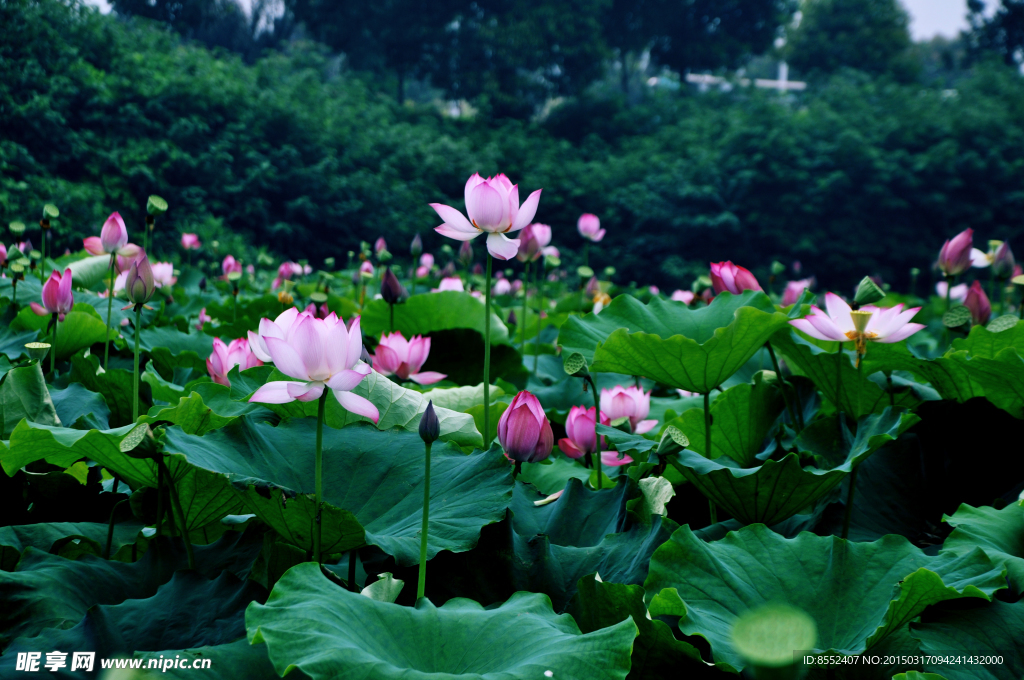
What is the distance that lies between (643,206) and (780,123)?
329 centimetres

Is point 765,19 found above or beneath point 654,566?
above

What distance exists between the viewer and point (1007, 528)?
2.46ft

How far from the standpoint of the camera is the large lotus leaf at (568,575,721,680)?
526mm

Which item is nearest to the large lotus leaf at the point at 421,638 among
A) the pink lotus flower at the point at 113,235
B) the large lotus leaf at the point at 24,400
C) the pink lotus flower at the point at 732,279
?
the large lotus leaf at the point at 24,400

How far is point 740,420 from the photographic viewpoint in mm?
1000

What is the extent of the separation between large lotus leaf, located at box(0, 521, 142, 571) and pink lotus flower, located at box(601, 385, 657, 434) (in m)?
0.65

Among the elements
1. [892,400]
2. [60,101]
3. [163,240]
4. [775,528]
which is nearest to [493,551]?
[775,528]

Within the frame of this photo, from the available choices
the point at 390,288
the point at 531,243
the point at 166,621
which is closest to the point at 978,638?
the point at 166,621

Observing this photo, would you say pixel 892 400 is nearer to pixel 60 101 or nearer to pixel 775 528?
pixel 775 528

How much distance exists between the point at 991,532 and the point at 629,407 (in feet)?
1.61

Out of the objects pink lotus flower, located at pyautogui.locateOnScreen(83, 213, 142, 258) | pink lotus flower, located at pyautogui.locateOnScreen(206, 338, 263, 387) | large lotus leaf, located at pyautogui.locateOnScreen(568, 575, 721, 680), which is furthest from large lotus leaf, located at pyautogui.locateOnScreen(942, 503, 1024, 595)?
pink lotus flower, located at pyautogui.locateOnScreen(83, 213, 142, 258)

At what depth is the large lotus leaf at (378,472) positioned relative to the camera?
0.64 m

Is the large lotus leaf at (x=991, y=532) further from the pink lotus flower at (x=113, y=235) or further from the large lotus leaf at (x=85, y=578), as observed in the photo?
the pink lotus flower at (x=113, y=235)

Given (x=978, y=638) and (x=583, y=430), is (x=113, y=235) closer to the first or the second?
(x=583, y=430)
